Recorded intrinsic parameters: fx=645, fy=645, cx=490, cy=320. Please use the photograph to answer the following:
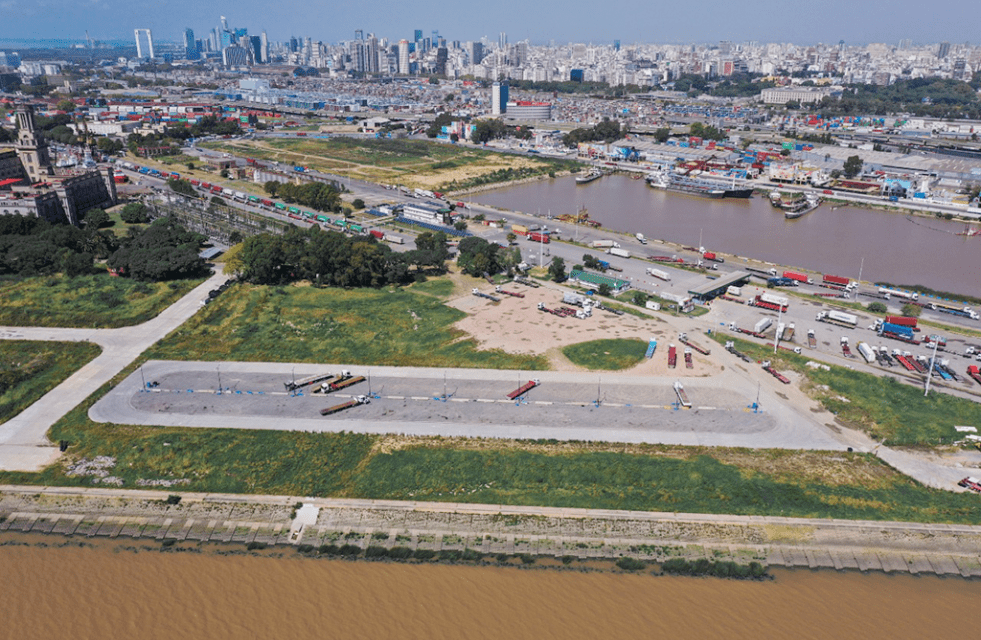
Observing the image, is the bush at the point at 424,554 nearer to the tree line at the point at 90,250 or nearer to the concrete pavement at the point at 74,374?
the concrete pavement at the point at 74,374

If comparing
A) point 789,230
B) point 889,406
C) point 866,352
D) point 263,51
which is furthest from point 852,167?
point 263,51

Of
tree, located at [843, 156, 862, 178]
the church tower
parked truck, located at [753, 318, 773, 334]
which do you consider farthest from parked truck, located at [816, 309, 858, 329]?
the church tower

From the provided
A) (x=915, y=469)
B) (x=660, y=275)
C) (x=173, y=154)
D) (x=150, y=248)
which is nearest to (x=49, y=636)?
(x=915, y=469)

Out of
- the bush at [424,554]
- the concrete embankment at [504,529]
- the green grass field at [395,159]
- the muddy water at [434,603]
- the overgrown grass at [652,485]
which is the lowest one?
the muddy water at [434,603]

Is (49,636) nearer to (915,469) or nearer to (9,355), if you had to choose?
(9,355)

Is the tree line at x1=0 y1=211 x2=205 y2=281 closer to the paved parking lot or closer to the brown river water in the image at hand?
the paved parking lot

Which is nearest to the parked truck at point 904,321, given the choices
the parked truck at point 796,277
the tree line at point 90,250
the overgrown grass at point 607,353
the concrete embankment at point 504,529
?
the parked truck at point 796,277
